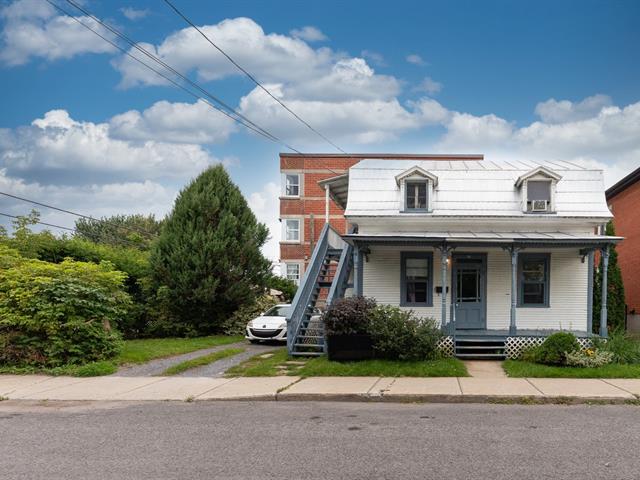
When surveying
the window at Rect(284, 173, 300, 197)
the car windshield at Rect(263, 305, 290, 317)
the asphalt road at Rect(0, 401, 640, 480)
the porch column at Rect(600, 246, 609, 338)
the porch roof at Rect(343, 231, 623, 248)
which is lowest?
the asphalt road at Rect(0, 401, 640, 480)

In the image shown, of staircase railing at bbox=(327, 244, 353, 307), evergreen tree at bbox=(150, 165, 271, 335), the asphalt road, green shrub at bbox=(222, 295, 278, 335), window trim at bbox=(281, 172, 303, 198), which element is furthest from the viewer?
window trim at bbox=(281, 172, 303, 198)

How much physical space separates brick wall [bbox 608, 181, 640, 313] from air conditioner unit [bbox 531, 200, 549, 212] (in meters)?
10.8

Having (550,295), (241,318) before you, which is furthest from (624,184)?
(241,318)

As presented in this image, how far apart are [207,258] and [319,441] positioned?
1475cm

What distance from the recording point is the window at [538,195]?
658 inches

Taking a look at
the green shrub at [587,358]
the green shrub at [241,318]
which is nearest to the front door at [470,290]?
the green shrub at [587,358]

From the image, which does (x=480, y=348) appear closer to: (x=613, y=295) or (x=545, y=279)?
(x=545, y=279)

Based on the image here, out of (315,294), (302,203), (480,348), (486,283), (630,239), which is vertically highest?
(302,203)

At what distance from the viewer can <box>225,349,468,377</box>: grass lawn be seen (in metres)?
12.5

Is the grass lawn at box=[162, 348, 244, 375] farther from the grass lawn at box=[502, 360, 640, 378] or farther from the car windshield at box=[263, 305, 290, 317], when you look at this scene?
the grass lawn at box=[502, 360, 640, 378]

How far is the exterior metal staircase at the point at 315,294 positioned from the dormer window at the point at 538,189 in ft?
18.1

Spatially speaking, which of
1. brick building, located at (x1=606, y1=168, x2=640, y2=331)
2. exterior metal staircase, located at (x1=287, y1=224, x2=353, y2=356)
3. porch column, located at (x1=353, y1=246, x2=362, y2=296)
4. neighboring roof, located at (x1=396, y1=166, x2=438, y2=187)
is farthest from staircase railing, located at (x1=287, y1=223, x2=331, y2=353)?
brick building, located at (x1=606, y1=168, x2=640, y2=331)

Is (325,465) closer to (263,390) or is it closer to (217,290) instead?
(263,390)

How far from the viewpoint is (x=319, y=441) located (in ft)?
23.4
